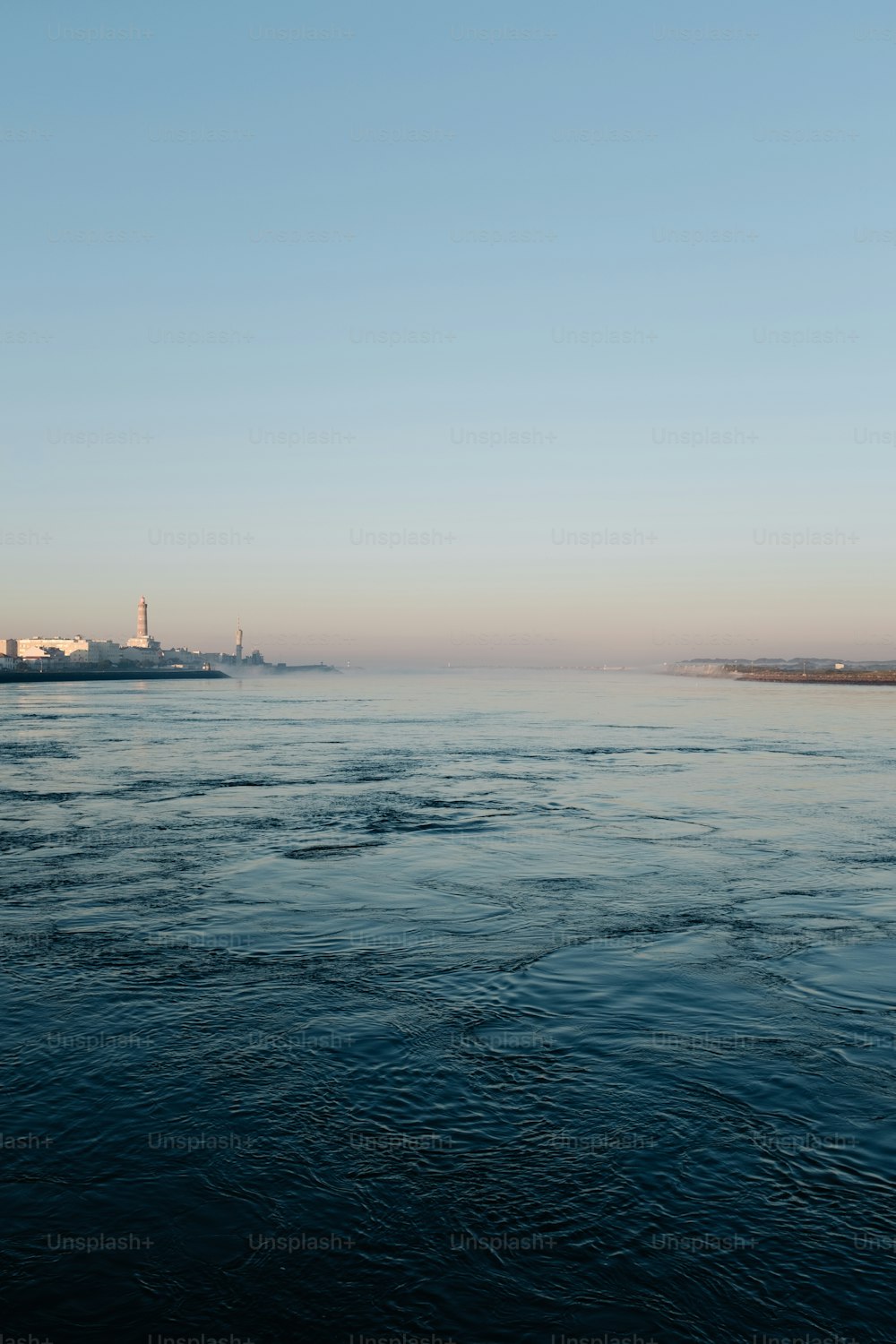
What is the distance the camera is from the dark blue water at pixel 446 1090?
4820 mm

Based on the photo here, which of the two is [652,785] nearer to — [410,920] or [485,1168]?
[410,920]

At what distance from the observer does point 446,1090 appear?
698cm

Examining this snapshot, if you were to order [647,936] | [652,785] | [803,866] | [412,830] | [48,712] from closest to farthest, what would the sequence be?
[647,936]
[803,866]
[412,830]
[652,785]
[48,712]

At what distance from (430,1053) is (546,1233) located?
2508 millimetres

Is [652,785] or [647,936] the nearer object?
[647,936]

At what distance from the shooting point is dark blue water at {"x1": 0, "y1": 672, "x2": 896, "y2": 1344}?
15.8 ft

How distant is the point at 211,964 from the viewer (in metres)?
9.86

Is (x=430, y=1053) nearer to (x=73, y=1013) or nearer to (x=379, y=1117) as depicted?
(x=379, y=1117)

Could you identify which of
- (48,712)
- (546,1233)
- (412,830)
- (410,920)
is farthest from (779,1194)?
(48,712)

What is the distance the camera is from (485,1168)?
231 inches

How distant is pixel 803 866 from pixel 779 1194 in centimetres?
1084

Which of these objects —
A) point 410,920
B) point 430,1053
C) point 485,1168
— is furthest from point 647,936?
point 485,1168

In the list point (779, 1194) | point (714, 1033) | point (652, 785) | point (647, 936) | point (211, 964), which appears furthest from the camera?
point (652, 785)

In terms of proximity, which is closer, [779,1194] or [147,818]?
[779,1194]
